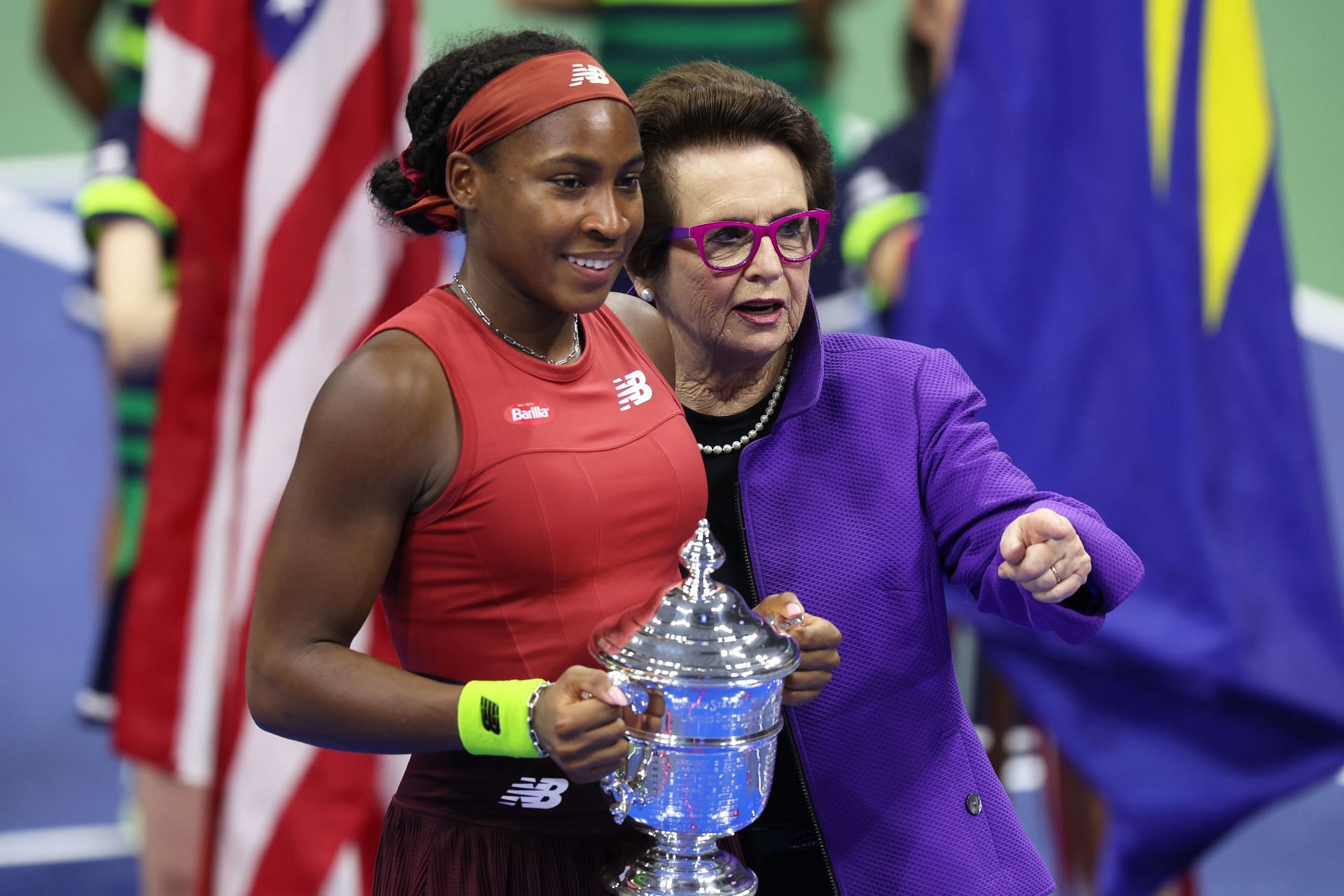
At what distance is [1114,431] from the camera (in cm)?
325

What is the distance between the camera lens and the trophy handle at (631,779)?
143cm

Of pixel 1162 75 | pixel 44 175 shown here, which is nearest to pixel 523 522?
pixel 1162 75

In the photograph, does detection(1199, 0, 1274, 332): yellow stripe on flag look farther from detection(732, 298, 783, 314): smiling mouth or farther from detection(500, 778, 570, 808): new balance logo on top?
detection(500, 778, 570, 808): new balance logo on top

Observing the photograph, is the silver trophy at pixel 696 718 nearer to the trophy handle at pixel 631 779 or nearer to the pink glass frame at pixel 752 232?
the trophy handle at pixel 631 779

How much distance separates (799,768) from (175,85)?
1.98m

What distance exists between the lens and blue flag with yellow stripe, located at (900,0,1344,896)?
3203mm

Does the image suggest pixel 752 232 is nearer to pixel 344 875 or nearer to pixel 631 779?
pixel 631 779

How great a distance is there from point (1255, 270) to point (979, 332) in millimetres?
535

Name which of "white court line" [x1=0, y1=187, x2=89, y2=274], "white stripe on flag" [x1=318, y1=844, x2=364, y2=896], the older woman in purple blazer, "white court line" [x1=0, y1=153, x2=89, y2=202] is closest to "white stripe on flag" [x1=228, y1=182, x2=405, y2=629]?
"white stripe on flag" [x1=318, y1=844, x2=364, y2=896]

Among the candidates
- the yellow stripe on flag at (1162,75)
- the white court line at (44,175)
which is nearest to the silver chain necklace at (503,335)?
the yellow stripe on flag at (1162,75)

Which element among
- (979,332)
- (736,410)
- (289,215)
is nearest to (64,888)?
(289,215)

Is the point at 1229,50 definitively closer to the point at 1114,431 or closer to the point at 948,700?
the point at 1114,431

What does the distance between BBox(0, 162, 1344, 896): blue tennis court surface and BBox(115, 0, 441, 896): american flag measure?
1.21 meters

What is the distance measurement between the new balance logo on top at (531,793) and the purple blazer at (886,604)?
338mm
